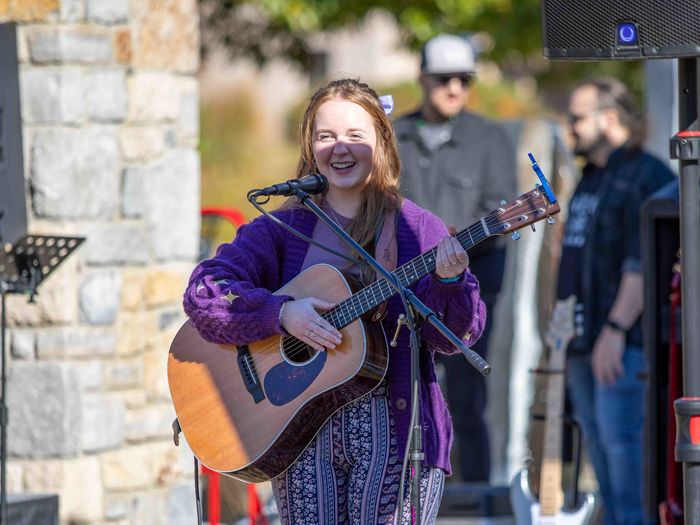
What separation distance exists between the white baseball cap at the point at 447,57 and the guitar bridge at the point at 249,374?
2632mm

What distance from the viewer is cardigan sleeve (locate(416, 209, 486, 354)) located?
3322 mm

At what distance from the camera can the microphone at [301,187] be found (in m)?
3.39

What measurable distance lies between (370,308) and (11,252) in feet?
6.24

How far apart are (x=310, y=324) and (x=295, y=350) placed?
19 cm

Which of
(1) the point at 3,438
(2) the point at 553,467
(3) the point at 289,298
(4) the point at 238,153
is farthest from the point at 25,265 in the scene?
(4) the point at 238,153

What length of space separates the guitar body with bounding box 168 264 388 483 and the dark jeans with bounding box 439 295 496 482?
8.26 ft

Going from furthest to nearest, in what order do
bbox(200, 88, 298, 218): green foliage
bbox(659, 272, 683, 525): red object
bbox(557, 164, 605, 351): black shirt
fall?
bbox(200, 88, 298, 218): green foliage → bbox(557, 164, 605, 351): black shirt → bbox(659, 272, 683, 525): red object

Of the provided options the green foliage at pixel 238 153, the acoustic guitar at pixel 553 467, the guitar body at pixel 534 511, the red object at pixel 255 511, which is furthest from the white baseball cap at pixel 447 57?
the green foliage at pixel 238 153

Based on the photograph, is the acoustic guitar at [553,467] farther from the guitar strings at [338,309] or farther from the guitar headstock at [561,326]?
the guitar strings at [338,309]

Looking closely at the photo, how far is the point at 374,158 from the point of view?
3.57 m

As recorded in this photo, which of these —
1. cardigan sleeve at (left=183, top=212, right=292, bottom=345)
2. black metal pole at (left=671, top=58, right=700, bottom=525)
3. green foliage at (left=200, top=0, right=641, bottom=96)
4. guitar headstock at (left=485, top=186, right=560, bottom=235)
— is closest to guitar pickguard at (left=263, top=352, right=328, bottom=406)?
cardigan sleeve at (left=183, top=212, right=292, bottom=345)

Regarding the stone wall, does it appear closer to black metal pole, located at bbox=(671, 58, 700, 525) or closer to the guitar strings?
the guitar strings

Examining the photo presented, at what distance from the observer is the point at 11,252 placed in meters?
4.82

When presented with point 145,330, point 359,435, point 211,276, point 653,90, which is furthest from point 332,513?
point 653,90
